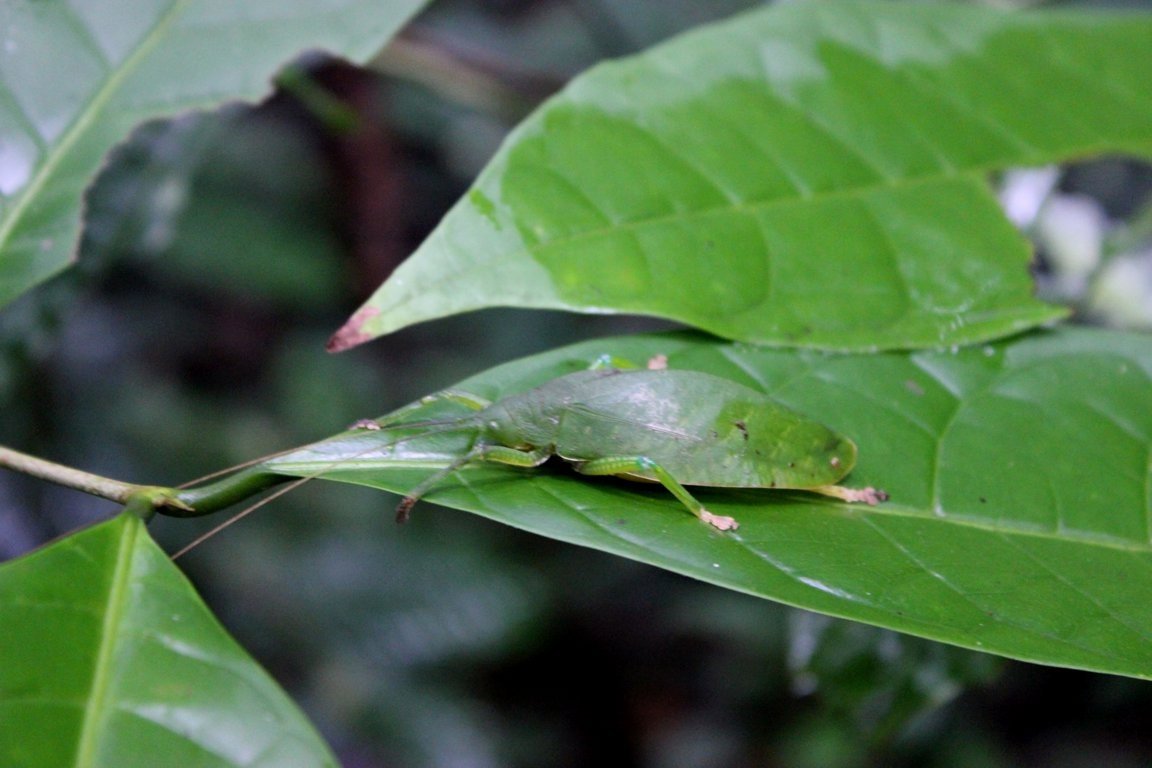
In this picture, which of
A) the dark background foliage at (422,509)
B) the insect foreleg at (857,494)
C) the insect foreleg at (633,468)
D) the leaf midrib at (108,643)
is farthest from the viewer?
the dark background foliage at (422,509)

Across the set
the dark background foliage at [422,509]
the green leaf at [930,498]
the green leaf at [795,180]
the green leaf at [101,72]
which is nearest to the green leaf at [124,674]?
the green leaf at [930,498]

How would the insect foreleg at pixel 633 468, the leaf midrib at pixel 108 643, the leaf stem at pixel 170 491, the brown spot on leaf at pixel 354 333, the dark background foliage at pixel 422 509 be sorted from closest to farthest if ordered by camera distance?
1. the leaf midrib at pixel 108 643
2. the leaf stem at pixel 170 491
3. the brown spot on leaf at pixel 354 333
4. the insect foreleg at pixel 633 468
5. the dark background foliage at pixel 422 509

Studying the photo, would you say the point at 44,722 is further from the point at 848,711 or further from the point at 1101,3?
the point at 1101,3

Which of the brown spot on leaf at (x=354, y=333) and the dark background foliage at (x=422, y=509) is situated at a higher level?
the brown spot on leaf at (x=354, y=333)

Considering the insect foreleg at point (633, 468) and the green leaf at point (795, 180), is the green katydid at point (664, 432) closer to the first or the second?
the insect foreleg at point (633, 468)

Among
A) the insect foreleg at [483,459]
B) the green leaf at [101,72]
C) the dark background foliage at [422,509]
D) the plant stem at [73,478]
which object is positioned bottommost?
the dark background foliage at [422,509]

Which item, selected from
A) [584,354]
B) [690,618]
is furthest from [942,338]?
[690,618]
